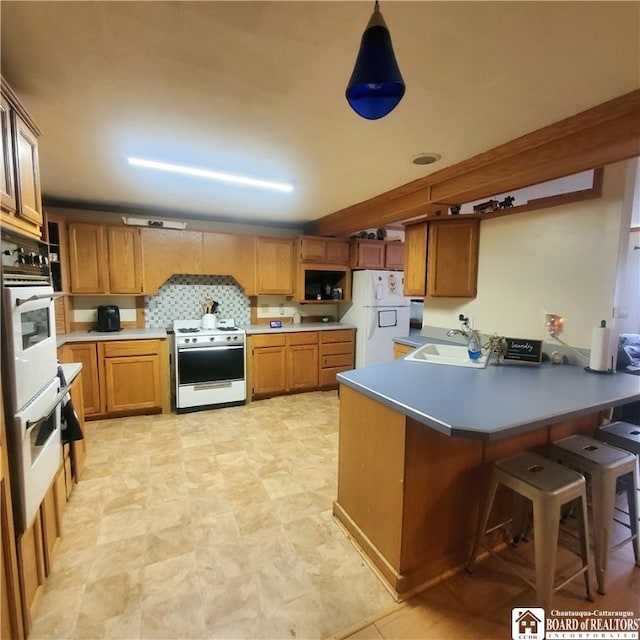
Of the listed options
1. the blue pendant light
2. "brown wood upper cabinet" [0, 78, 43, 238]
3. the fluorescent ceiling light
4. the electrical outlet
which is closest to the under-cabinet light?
the fluorescent ceiling light

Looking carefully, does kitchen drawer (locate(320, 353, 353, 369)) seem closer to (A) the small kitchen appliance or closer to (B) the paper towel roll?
(A) the small kitchen appliance

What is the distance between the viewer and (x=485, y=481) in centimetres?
181

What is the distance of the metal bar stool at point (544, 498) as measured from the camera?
4.65ft

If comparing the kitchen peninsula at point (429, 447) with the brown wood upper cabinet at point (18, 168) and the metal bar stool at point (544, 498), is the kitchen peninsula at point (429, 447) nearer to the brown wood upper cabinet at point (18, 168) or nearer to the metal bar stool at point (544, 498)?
the metal bar stool at point (544, 498)

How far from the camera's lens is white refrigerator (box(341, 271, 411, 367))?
4.70m

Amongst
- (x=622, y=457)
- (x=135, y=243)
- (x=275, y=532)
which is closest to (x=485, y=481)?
(x=622, y=457)

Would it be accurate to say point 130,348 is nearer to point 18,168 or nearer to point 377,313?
point 18,168

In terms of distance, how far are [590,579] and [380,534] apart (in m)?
0.97

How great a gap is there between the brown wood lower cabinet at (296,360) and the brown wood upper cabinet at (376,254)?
3.33ft

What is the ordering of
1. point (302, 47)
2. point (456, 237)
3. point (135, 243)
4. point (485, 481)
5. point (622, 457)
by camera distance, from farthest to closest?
point (135, 243), point (456, 237), point (485, 481), point (622, 457), point (302, 47)

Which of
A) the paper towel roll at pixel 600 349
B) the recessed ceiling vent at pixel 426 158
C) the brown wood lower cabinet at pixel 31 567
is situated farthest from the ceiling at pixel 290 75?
the brown wood lower cabinet at pixel 31 567

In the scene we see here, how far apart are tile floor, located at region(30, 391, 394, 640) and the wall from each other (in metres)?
1.96

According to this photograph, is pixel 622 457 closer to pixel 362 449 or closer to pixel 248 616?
pixel 362 449

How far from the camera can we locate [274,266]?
4645 millimetres
